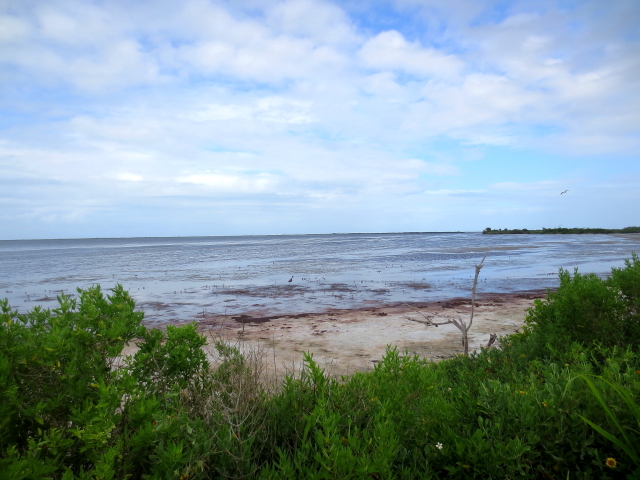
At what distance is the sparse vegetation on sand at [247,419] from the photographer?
1968 mm

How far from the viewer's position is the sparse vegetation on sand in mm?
1968

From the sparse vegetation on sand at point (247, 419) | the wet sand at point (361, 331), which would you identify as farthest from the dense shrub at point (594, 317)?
the wet sand at point (361, 331)

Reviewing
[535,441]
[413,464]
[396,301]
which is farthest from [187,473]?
[396,301]

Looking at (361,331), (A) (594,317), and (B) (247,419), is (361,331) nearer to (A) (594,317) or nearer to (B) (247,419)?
(A) (594,317)

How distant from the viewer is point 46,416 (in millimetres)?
2076

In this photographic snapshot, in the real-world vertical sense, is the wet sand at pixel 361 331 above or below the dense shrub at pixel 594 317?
below

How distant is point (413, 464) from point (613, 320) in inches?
156

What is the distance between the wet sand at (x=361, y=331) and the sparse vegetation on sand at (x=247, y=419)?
4140 mm

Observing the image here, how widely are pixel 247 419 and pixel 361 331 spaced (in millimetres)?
9311

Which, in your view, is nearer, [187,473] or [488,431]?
[187,473]

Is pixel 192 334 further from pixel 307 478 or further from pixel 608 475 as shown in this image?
pixel 608 475

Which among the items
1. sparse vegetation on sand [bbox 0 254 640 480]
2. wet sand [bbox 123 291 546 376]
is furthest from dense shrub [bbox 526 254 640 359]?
wet sand [bbox 123 291 546 376]

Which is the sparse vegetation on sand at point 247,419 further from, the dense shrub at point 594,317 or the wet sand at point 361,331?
the wet sand at point 361,331

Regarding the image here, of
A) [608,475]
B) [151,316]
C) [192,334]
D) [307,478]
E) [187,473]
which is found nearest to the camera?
[187,473]
